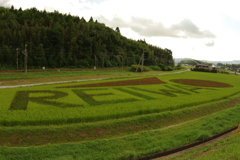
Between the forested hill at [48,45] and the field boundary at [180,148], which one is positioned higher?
the forested hill at [48,45]

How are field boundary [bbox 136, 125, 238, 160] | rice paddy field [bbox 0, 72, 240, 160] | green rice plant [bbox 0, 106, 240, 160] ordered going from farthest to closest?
field boundary [bbox 136, 125, 238, 160], rice paddy field [bbox 0, 72, 240, 160], green rice plant [bbox 0, 106, 240, 160]

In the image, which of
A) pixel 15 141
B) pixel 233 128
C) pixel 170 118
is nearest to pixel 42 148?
pixel 15 141

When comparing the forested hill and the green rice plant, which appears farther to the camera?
the forested hill

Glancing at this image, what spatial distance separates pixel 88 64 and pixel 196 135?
70.2 metres

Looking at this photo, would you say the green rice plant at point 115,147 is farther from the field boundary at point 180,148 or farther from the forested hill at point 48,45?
the forested hill at point 48,45

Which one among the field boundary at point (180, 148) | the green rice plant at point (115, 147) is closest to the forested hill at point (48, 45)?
the green rice plant at point (115, 147)

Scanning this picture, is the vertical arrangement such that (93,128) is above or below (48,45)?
below

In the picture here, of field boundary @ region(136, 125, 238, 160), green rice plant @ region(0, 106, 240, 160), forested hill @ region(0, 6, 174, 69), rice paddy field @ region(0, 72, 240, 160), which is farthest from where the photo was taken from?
forested hill @ region(0, 6, 174, 69)

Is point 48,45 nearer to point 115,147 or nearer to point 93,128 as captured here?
point 93,128

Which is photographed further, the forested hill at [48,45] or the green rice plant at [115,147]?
the forested hill at [48,45]

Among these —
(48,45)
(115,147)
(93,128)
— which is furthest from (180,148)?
(48,45)

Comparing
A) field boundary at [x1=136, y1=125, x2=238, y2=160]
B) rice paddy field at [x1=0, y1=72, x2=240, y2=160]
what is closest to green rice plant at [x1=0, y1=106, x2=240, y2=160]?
rice paddy field at [x1=0, y1=72, x2=240, y2=160]

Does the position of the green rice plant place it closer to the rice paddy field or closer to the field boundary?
the rice paddy field

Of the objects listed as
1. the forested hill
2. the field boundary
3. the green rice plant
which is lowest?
the field boundary
